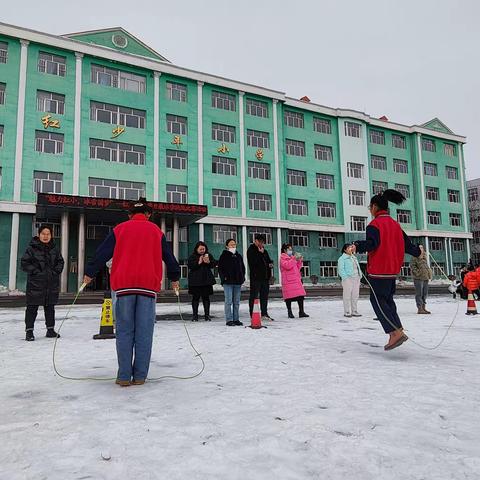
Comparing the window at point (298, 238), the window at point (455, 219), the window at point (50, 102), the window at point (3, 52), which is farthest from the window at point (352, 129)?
the window at point (3, 52)

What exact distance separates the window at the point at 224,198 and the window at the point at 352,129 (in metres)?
17.1

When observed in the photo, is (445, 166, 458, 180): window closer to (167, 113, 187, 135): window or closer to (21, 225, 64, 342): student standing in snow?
(167, 113, 187, 135): window

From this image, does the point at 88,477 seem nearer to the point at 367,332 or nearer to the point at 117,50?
the point at 367,332

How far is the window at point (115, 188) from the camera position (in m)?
28.2

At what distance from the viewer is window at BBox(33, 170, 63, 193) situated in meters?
26.5

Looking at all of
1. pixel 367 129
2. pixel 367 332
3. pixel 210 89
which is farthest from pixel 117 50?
pixel 367 332

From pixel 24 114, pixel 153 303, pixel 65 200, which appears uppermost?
pixel 24 114

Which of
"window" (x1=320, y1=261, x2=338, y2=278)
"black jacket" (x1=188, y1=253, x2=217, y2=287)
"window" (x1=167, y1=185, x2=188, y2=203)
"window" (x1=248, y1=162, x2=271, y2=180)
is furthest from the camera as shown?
"window" (x1=320, y1=261, x2=338, y2=278)

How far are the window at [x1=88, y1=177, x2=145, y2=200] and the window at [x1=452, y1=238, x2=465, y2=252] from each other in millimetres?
38821

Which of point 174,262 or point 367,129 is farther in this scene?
point 367,129

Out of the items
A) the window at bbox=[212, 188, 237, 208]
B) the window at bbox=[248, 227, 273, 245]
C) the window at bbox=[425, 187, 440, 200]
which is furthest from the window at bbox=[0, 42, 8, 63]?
the window at bbox=[425, 187, 440, 200]

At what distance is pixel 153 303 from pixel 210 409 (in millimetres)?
1406

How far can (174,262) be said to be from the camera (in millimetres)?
4371

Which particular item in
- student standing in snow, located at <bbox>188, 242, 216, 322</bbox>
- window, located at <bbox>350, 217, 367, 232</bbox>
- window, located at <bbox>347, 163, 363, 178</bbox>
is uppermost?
window, located at <bbox>347, 163, 363, 178</bbox>
